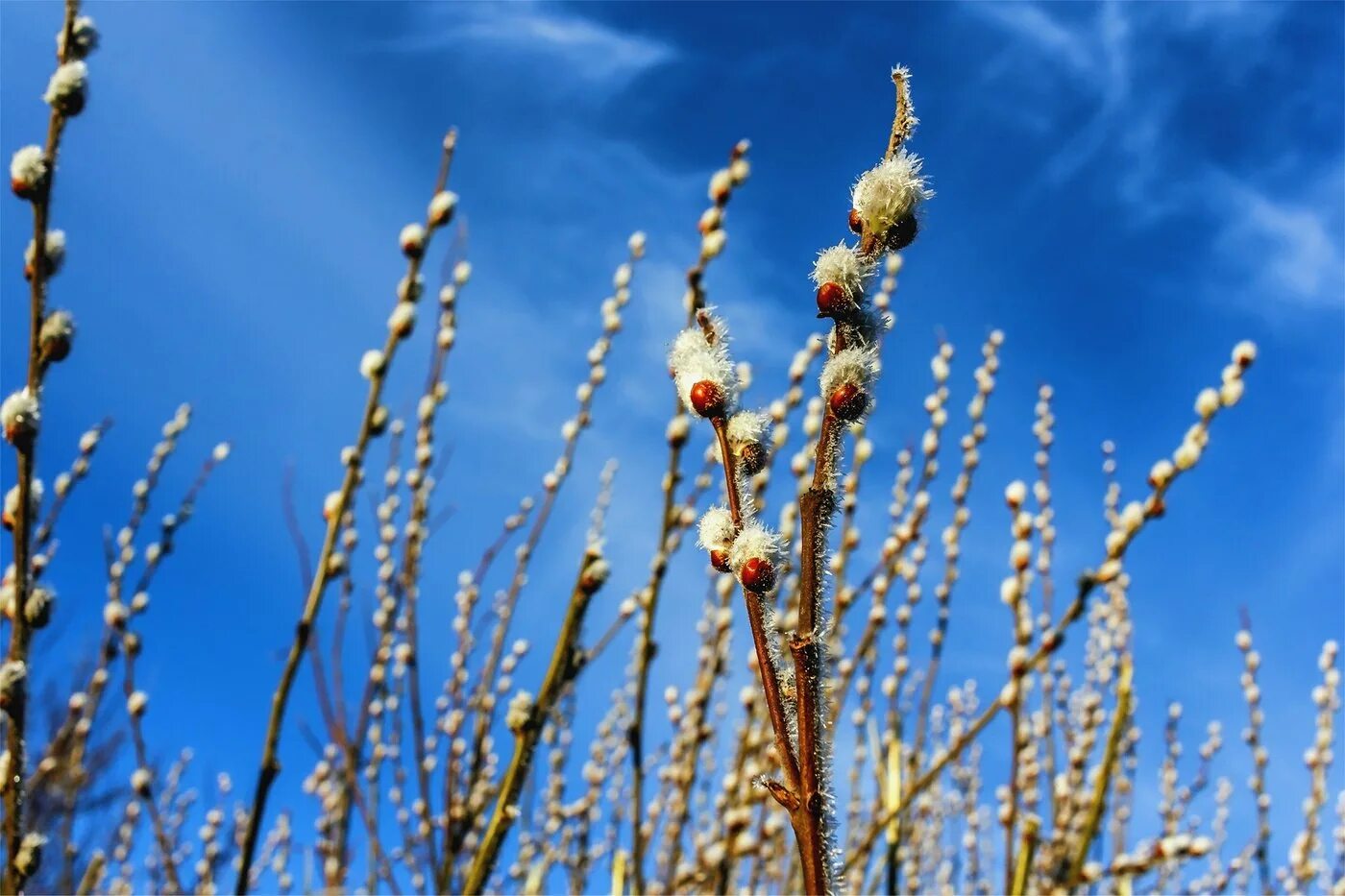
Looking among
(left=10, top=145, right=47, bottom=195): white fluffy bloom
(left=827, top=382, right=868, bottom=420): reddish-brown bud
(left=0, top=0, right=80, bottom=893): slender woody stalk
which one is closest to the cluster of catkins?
(left=827, top=382, right=868, bottom=420): reddish-brown bud

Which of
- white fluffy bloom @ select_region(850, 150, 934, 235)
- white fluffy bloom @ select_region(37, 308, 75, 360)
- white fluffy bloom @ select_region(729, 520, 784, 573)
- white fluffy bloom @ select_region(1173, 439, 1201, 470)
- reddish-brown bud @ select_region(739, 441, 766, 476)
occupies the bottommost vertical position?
white fluffy bloom @ select_region(729, 520, 784, 573)

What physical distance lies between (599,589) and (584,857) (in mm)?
1179

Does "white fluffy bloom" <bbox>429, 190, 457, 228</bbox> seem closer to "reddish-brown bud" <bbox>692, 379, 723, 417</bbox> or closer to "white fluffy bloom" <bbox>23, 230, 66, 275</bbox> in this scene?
"white fluffy bloom" <bbox>23, 230, 66, 275</bbox>

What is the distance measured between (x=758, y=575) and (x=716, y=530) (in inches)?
2.1

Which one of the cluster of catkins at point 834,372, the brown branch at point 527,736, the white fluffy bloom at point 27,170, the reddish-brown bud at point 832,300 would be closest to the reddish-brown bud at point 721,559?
the cluster of catkins at point 834,372

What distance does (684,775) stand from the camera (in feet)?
5.12

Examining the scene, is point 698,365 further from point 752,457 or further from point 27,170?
point 27,170

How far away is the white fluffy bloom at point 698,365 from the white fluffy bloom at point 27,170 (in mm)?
874

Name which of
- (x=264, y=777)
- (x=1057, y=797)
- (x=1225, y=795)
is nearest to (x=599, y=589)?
(x=264, y=777)

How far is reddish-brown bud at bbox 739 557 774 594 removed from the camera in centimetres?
46

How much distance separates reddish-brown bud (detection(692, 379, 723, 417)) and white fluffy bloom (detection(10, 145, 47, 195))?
915mm

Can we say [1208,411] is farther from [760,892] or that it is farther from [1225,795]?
[1225,795]

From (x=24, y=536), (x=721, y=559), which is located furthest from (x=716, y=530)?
(x=24, y=536)

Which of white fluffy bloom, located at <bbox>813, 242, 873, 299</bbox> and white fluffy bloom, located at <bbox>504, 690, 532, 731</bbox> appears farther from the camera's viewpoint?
white fluffy bloom, located at <bbox>504, 690, 532, 731</bbox>
